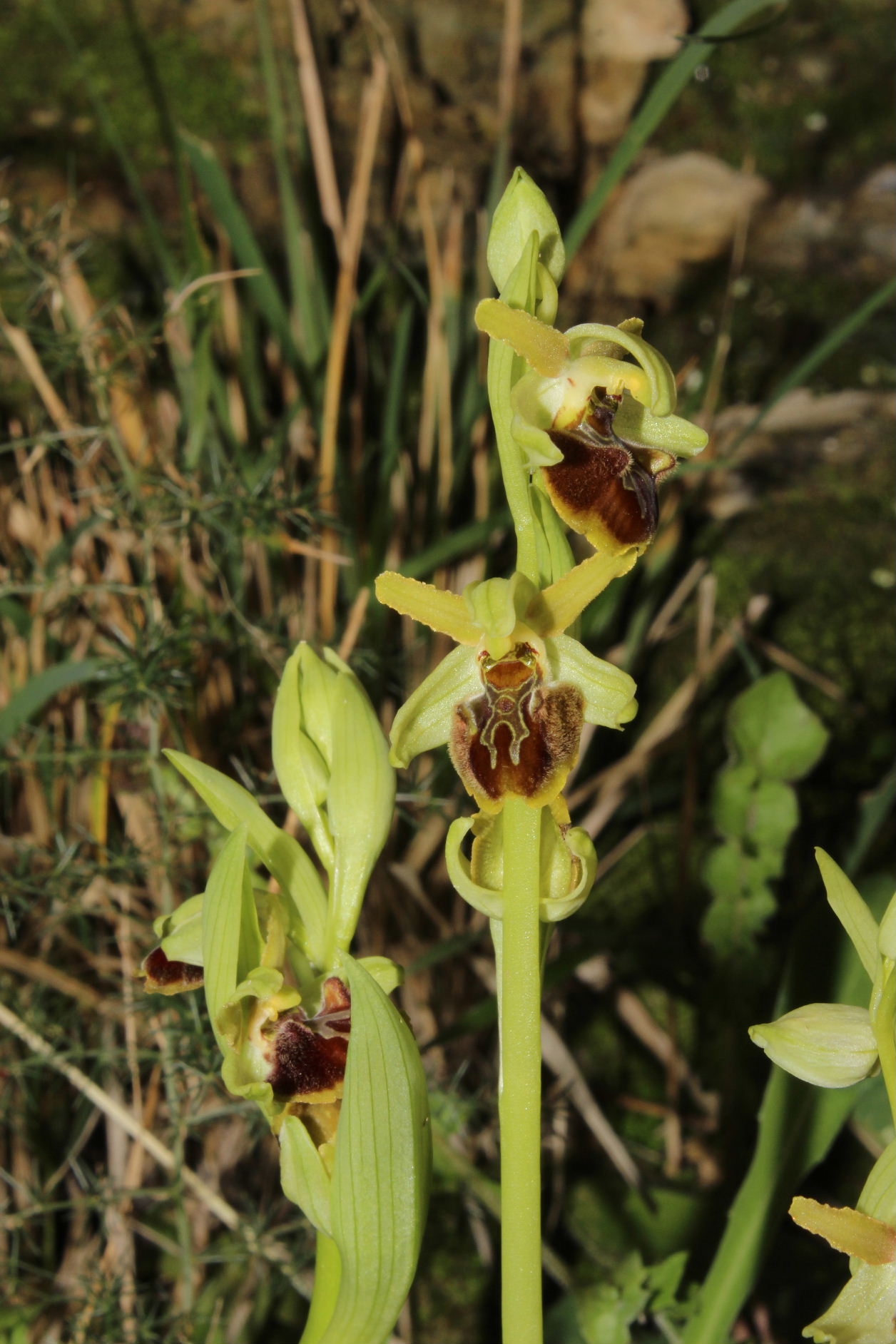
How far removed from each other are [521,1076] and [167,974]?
0.25m

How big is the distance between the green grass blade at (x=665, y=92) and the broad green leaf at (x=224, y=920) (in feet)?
1.74

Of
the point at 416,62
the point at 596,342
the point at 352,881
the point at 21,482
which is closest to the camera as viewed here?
the point at 596,342

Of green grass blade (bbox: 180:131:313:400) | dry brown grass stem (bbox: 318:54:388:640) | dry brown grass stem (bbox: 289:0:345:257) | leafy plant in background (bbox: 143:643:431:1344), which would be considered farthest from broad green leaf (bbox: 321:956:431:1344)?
dry brown grass stem (bbox: 289:0:345:257)

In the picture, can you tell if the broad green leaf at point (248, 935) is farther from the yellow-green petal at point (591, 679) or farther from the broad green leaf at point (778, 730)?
the broad green leaf at point (778, 730)

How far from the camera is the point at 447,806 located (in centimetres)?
131

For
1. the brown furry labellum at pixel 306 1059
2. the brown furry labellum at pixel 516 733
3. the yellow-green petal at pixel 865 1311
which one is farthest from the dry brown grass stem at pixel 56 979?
the yellow-green petal at pixel 865 1311

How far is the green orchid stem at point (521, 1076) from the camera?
0.69 meters

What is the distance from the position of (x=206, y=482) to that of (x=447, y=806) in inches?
16.6

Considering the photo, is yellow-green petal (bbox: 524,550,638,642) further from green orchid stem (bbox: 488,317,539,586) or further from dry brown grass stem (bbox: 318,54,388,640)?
dry brown grass stem (bbox: 318,54,388,640)

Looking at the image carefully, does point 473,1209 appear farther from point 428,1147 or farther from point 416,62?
point 416,62

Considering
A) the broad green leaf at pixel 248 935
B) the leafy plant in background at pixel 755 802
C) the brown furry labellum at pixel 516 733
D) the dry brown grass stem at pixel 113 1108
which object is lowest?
the dry brown grass stem at pixel 113 1108

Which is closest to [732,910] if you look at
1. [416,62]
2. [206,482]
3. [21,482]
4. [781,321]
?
[206,482]

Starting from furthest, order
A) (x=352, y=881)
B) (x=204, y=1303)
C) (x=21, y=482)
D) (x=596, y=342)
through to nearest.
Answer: (x=21, y=482) < (x=204, y=1303) < (x=352, y=881) < (x=596, y=342)

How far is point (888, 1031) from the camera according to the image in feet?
2.09
